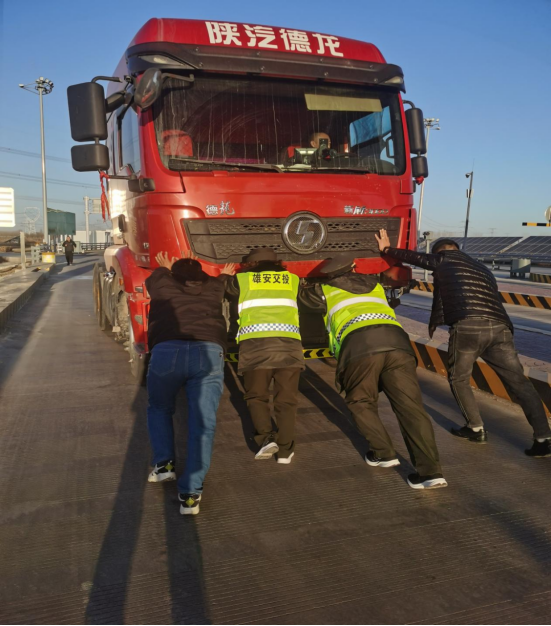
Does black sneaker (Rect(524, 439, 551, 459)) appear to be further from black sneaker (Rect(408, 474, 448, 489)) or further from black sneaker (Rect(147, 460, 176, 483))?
black sneaker (Rect(147, 460, 176, 483))

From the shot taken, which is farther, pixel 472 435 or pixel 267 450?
pixel 472 435

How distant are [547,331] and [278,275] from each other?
23.6ft

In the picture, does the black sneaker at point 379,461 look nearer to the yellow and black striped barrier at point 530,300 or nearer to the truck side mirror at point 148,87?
the truck side mirror at point 148,87

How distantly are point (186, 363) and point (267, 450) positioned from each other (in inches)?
42.8

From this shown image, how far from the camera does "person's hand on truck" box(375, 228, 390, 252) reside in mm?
5422

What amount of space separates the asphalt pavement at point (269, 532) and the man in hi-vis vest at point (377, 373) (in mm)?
212

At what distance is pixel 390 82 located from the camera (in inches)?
219

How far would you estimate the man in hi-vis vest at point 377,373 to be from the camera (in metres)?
3.72

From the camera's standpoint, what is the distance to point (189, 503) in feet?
10.8

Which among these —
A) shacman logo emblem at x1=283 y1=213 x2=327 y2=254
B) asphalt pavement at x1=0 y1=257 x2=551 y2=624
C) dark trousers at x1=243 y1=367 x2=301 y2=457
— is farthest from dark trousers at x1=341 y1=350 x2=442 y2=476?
shacman logo emblem at x1=283 y1=213 x2=327 y2=254

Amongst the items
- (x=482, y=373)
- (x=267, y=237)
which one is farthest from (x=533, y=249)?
(x=267, y=237)

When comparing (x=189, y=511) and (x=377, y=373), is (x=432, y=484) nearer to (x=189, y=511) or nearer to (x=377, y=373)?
(x=377, y=373)

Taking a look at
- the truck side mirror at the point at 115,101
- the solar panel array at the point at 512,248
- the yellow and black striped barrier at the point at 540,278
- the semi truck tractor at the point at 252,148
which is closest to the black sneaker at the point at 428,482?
the semi truck tractor at the point at 252,148

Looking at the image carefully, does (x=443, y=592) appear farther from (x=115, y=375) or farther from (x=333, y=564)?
(x=115, y=375)
